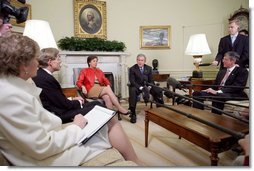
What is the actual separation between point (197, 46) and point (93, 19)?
885 millimetres

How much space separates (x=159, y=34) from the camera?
155 centimetres

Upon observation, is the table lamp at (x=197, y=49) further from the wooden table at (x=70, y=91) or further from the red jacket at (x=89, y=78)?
the wooden table at (x=70, y=91)

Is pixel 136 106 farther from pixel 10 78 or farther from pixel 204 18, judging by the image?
pixel 10 78

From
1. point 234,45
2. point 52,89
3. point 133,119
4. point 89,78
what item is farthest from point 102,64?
point 234,45

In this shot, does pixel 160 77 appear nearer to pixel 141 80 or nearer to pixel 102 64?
pixel 141 80

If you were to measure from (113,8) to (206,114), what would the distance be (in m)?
1.13

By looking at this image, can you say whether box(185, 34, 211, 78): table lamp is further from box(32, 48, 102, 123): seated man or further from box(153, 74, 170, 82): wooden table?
box(32, 48, 102, 123): seated man

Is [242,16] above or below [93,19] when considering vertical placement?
below

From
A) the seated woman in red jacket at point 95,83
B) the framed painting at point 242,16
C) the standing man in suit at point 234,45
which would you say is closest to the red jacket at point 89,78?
the seated woman in red jacket at point 95,83

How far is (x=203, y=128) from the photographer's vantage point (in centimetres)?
141

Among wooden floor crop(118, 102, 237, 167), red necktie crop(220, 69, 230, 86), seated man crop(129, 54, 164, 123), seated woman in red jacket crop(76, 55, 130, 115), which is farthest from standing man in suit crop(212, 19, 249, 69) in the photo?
seated woman in red jacket crop(76, 55, 130, 115)

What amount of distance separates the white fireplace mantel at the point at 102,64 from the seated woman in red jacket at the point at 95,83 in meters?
0.04

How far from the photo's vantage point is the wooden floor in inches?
52.4

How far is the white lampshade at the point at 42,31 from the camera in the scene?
146cm
